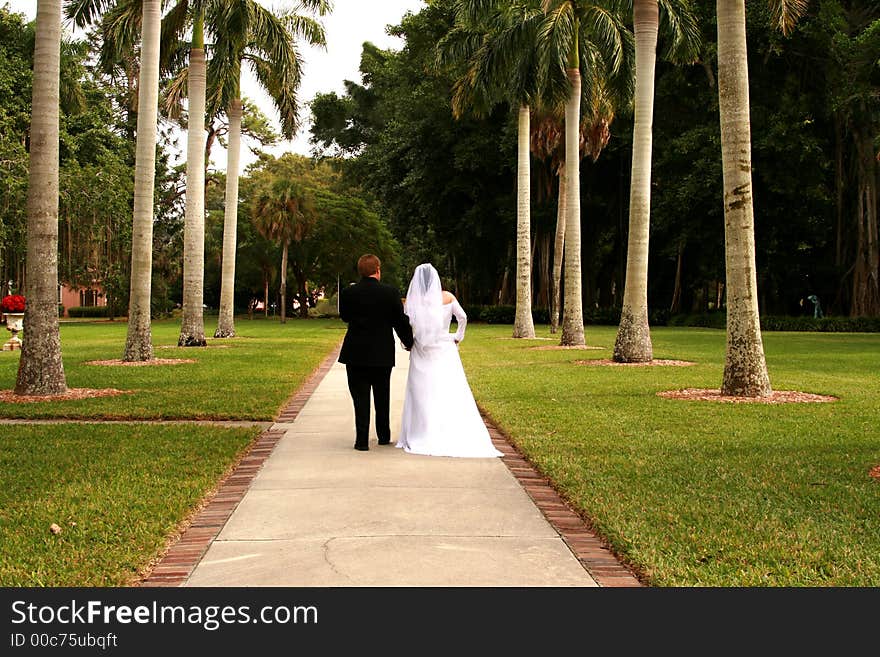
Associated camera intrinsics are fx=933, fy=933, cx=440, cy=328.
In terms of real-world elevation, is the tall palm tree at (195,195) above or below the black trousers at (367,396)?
above

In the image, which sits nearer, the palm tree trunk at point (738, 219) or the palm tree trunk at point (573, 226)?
the palm tree trunk at point (738, 219)

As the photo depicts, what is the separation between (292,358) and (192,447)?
44.6 feet

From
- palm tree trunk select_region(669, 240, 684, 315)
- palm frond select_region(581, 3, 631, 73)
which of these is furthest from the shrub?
palm frond select_region(581, 3, 631, 73)

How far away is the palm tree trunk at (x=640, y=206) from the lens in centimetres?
1988

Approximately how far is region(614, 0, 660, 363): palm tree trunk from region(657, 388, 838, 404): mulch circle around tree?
5539mm

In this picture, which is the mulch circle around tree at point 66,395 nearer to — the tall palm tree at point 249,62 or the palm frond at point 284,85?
the tall palm tree at point 249,62

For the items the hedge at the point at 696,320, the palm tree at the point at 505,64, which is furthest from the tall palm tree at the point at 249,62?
the hedge at the point at 696,320

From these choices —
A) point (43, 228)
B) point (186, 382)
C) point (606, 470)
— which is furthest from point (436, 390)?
point (186, 382)

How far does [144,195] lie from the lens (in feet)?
64.5

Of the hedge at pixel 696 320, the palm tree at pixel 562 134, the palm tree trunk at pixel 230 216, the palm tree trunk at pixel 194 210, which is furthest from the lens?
the hedge at pixel 696 320

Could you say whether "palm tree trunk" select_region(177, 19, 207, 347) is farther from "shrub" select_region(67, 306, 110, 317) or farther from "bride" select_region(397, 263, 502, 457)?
"shrub" select_region(67, 306, 110, 317)

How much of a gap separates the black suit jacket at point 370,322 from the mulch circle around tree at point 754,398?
5814 mm

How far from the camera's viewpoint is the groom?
372 inches
